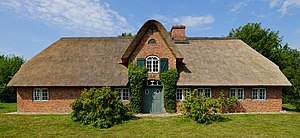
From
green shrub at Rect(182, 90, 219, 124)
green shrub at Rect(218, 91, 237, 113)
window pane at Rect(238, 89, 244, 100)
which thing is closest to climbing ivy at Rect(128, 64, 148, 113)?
green shrub at Rect(182, 90, 219, 124)

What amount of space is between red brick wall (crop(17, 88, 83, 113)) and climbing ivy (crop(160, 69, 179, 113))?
6230 millimetres

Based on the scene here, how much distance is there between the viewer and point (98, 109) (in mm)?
12383

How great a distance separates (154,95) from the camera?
654 inches

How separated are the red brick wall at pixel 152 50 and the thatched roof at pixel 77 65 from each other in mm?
1697

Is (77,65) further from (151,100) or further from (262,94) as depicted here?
(262,94)

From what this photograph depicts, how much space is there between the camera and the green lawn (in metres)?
10.3

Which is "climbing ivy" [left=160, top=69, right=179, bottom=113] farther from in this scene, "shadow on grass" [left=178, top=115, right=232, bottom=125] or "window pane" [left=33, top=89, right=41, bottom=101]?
"window pane" [left=33, top=89, right=41, bottom=101]

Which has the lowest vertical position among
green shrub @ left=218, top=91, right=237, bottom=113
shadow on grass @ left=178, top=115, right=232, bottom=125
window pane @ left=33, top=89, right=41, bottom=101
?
shadow on grass @ left=178, top=115, right=232, bottom=125

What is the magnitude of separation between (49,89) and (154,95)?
305 inches

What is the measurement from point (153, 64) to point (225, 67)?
5837 millimetres

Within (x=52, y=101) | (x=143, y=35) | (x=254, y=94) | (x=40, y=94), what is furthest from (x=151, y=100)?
(x=40, y=94)

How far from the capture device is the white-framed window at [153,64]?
16703 mm

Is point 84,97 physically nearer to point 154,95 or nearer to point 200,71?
point 154,95

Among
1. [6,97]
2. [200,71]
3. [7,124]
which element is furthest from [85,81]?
[6,97]
